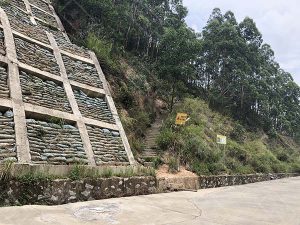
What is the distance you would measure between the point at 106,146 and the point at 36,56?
3644mm

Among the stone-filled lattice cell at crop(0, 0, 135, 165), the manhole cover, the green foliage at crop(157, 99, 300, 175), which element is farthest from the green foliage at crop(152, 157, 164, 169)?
the manhole cover

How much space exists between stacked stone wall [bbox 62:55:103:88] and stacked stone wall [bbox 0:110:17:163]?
3.53m

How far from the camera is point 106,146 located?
9.07 m

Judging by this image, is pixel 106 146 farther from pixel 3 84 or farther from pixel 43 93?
pixel 3 84

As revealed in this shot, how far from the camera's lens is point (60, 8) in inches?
669

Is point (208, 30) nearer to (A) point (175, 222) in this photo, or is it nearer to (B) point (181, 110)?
(B) point (181, 110)

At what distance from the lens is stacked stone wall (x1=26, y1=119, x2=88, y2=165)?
7.03m

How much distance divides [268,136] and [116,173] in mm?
24652

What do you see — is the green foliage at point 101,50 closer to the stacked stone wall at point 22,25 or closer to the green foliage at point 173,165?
the stacked stone wall at point 22,25

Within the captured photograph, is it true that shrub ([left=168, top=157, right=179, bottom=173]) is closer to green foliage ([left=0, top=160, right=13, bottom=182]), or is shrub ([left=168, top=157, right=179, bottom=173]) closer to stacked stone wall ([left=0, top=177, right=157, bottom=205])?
stacked stone wall ([left=0, top=177, right=157, bottom=205])

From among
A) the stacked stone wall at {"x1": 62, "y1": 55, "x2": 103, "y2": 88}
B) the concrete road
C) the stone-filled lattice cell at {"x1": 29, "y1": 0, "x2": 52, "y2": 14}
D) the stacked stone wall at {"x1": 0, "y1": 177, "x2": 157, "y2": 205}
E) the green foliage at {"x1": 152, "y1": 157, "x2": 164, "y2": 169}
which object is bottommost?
the concrete road

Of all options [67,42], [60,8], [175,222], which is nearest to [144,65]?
[60,8]

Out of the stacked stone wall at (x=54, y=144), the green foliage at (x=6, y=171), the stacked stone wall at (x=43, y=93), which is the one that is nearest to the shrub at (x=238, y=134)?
the stacked stone wall at (x=43, y=93)

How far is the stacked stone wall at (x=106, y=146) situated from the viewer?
855 cm
